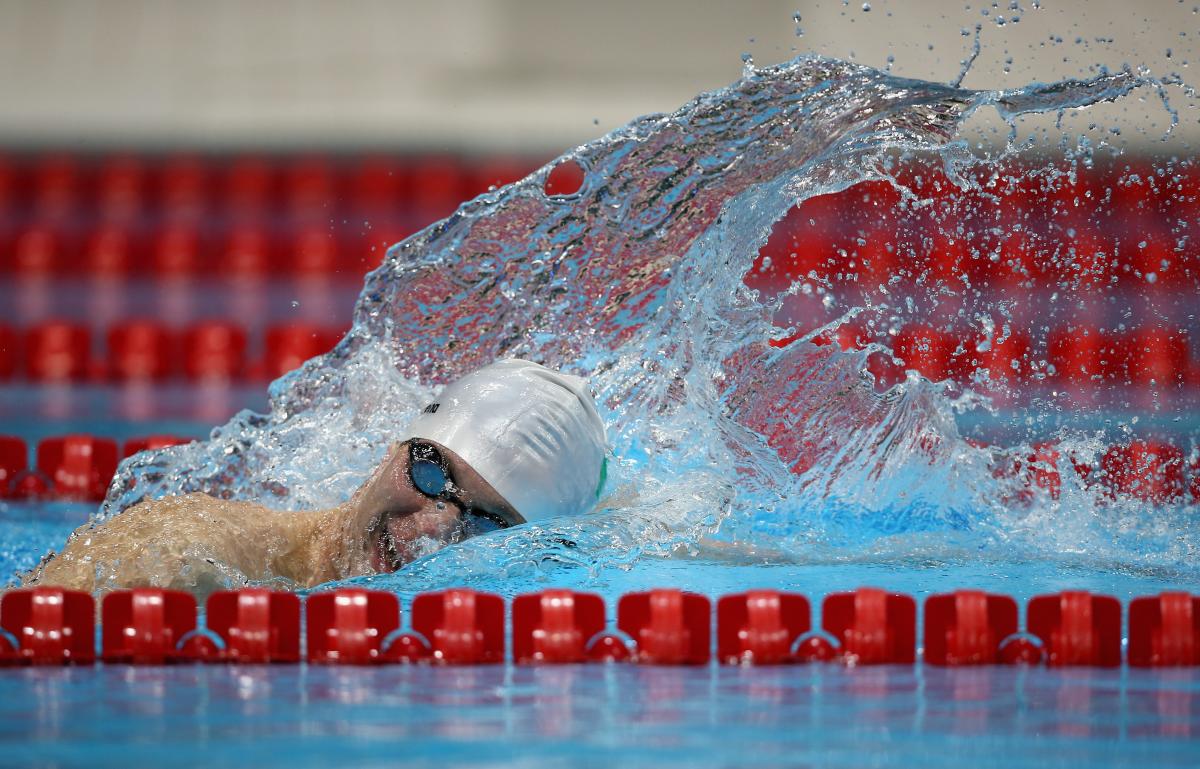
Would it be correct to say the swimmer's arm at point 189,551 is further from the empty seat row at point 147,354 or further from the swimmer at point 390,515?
the empty seat row at point 147,354

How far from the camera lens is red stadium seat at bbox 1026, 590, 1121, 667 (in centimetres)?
266

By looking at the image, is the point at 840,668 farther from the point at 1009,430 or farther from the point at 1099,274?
the point at 1099,274

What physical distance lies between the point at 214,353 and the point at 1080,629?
191 inches

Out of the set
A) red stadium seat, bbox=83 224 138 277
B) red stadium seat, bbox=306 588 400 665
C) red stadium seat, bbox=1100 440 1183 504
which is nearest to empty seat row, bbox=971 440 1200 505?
red stadium seat, bbox=1100 440 1183 504

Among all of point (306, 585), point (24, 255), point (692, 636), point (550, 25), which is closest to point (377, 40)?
point (550, 25)

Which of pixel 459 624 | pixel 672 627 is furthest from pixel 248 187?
pixel 672 627

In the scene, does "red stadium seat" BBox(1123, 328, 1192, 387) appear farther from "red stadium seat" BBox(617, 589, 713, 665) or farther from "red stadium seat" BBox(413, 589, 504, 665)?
"red stadium seat" BBox(413, 589, 504, 665)

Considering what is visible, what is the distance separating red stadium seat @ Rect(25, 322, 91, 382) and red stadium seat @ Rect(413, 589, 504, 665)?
445 centimetres

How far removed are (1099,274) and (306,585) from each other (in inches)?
225

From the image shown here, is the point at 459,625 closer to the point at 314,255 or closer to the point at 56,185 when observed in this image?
the point at 314,255

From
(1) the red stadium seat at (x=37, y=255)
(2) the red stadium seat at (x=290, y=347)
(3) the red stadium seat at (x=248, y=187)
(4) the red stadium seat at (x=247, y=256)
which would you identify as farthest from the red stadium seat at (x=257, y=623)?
(3) the red stadium seat at (x=248, y=187)

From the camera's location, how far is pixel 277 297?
715 cm

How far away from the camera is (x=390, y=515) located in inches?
115

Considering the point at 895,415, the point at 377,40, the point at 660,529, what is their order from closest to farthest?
the point at 660,529 → the point at 895,415 → the point at 377,40
